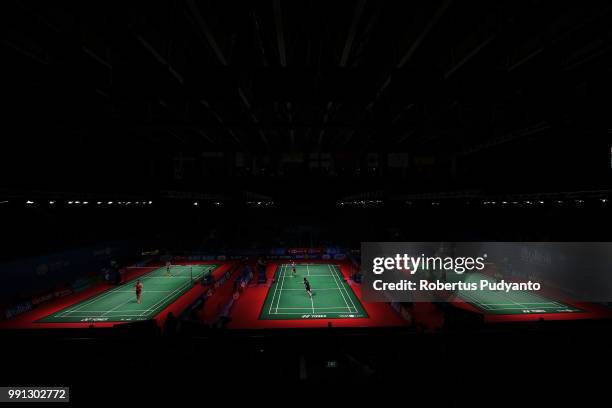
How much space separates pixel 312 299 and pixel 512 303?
1208cm

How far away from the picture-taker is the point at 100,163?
10555 millimetres

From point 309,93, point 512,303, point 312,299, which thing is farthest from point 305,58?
point 512,303

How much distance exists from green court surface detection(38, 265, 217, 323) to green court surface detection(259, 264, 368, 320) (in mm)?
6475

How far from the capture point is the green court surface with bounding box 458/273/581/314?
604 inches

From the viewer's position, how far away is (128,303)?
16688 millimetres

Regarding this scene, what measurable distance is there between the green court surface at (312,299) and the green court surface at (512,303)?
7.37m

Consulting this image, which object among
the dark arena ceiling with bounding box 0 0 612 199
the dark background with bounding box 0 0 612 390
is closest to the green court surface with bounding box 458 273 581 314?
the dark background with bounding box 0 0 612 390

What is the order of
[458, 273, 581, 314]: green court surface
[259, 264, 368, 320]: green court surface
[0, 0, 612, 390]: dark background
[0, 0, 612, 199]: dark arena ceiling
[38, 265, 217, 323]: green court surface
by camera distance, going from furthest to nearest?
1. [458, 273, 581, 314]: green court surface
2. [259, 264, 368, 320]: green court surface
3. [38, 265, 217, 323]: green court surface
4. [0, 0, 612, 199]: dark arena ceiling
5. [0, 0, 612, 390]: dark background

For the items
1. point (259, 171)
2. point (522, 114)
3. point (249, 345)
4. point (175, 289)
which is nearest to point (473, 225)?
point (522, 114)

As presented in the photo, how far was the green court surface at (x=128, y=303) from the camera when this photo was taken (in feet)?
47.5

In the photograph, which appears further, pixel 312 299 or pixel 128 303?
pixel 312 299
